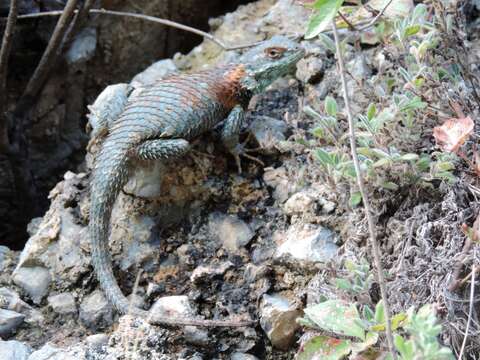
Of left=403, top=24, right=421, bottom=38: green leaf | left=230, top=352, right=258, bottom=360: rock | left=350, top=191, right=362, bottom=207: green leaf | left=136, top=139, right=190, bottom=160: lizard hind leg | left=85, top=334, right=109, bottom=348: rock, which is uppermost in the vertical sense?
left=403, top=24, right=421, bottom=38: green leaf

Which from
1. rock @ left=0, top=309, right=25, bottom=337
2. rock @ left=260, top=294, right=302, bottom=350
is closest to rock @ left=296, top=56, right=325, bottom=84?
rock @ left=260, top=294, right=302, bottom=350

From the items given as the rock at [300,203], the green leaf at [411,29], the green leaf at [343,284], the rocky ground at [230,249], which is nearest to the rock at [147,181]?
the rocky ground at [230,249]

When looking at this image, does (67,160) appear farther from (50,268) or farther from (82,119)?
(50,268)

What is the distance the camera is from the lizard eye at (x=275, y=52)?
3170mm

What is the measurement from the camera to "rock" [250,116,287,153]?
2951mm

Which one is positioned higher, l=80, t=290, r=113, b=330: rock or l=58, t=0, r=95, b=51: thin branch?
l=58, t=0, r=95, b=51: thin branch

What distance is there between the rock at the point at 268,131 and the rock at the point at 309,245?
18.0 inches

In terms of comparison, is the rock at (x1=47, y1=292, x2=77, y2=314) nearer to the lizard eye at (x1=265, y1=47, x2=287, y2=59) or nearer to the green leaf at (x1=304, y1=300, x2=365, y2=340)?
the green leaf at (x1=304, y1=300, x2=365, y2=340)

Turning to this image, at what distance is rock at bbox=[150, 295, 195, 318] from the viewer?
7.90 feet

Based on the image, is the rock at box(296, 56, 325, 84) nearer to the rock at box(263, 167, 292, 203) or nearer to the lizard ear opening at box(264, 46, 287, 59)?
the lizard ear opening at box(264, 46, 287, 59)

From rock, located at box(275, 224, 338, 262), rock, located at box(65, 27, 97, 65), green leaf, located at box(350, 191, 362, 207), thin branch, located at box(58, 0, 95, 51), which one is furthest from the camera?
rock, located at box(65, 27, 97, 65)

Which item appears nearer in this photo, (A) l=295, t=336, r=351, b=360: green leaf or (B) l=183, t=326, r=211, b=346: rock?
(A) l=295, t=336, r=351, b=360: green leaf

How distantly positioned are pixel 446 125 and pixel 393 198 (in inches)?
14.0

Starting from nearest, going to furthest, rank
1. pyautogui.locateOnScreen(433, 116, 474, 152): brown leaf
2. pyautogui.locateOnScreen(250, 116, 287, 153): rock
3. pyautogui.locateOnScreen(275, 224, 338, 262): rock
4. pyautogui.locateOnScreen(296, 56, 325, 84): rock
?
pyautogui.locateOnScreen(433, 116, 474, 152): brown leaf → pyautogui.locateOnScreen(275, 224, 338, 262): rock → pyautogui.locateOnScreen(250, 116, 287, 153): rock → pyautogui.locateOnScreen(296, 56, 325, 84): rock
